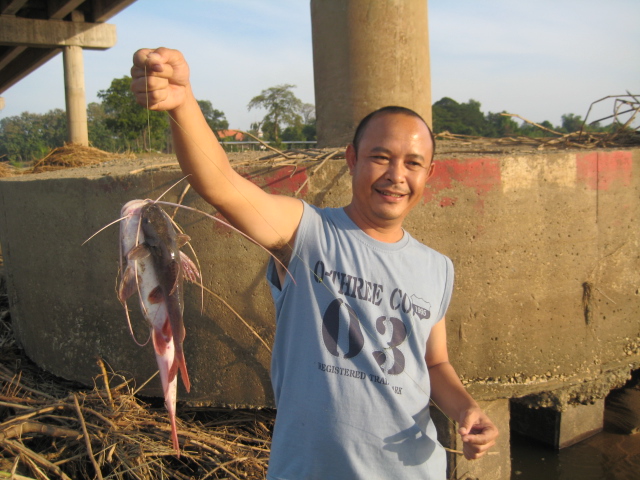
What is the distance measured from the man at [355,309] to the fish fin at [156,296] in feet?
1.10

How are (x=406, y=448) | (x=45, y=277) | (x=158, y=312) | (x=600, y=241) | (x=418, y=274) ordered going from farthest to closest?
(x=45, y=277)
(x=600, y=241)
(x=418, y=274)
(x=406, y=448)
(x=158, y=312)

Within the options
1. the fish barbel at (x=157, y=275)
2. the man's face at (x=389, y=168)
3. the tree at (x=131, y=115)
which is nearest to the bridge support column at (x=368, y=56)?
the man's face at (x=389, y=168)

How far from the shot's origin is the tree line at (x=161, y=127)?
1077 centimetres

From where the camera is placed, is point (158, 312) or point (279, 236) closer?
point (158, 312)

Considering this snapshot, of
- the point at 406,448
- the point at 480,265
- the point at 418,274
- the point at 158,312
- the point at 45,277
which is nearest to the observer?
the point at 158,312

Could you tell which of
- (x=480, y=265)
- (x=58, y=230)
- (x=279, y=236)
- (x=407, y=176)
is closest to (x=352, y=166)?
(x=407, y=176)

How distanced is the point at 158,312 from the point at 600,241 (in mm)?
3270

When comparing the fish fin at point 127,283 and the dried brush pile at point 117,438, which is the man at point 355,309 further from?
the dried brush pile at point 117,438

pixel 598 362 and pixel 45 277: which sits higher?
pixel 45 277

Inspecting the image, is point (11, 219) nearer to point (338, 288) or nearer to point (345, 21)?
point (345, 21)

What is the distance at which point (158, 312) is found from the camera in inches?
64.8

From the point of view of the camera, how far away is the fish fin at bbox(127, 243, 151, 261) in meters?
1.53

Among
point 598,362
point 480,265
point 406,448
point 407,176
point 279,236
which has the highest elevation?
point 407,176

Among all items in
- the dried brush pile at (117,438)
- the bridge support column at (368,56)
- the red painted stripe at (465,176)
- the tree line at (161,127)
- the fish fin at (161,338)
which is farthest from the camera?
the tree line at (161,127)
